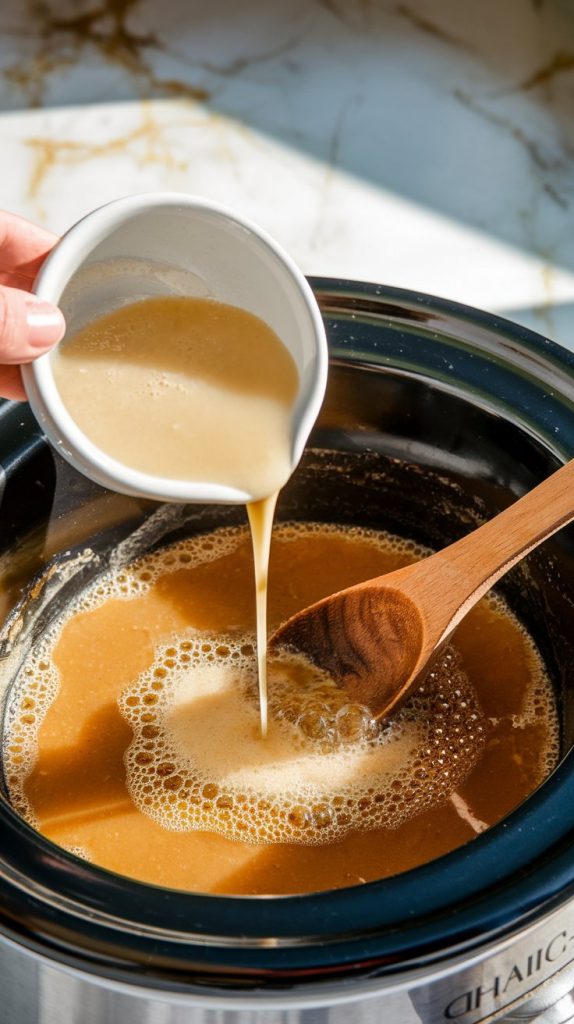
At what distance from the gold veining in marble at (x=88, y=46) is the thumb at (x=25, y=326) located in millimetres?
1244

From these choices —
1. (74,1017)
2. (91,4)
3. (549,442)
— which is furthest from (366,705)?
(91,4)

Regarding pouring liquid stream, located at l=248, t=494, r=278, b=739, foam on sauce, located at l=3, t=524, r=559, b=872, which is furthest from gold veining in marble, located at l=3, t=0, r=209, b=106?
pouring liquid stream, located at l=248, t=494, r=278, b=739

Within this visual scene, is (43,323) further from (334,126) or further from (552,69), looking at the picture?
(552,69)

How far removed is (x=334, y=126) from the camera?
6.50ft

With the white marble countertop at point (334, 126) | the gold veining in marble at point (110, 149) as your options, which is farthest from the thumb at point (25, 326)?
the gold veining in marble at point (110, 149)

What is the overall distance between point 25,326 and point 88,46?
1375 mm

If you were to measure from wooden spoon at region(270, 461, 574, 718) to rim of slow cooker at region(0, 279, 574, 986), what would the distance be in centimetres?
24

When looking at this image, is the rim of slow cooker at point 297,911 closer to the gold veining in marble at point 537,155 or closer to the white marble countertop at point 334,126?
the white marble countertop at point 334,126

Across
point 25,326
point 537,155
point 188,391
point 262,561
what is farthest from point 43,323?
point 537,155

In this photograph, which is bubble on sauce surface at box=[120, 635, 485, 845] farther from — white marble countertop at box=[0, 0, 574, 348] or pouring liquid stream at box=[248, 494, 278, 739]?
white marble countertop at box=[0, 0, 574, 348]

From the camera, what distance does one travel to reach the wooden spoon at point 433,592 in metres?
1.03

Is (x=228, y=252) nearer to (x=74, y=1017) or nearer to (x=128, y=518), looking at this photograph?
(x=128, y=518)

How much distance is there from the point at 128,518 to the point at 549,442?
0.44 m

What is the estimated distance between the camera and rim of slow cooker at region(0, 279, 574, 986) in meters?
0.74
